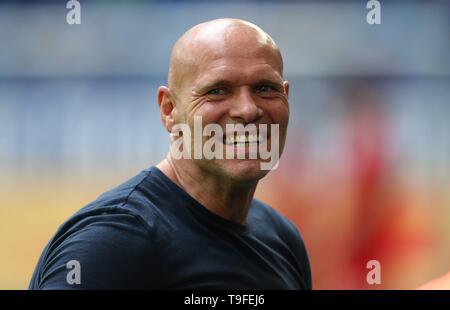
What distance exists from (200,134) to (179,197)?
150 mm

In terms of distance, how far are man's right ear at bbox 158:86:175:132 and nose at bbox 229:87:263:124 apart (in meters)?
0.20

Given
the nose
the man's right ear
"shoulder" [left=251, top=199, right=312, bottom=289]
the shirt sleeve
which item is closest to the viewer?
the shirt sleeve

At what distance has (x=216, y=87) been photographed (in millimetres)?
1249

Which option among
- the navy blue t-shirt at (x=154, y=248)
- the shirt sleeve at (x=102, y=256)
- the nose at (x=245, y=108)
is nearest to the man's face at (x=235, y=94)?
the nose at (x=245, y=108)

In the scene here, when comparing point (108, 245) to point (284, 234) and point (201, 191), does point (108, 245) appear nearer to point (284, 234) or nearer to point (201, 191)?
point (201, 191)

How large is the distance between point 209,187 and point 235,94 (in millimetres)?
229

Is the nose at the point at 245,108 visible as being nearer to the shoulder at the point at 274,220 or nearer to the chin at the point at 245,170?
the chin at the point at 245,170

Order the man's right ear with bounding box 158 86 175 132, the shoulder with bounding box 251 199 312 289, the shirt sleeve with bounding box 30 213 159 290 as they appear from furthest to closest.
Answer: the shoulder with bounding box 251 199 312 289 < the man's right ear with bounding box 158 86 175 132 < the shirt sleeve with bounding box 30 213 159 290

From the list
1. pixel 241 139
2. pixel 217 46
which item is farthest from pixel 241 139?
pixel 217 46

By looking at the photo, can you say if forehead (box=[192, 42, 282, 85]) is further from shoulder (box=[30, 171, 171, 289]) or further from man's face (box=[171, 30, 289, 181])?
shoulder (box=[30, 171, 171, 289])

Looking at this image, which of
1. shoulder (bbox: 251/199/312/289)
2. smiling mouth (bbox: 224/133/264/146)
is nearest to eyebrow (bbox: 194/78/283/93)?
smiling mouth (bbox: 224/133/264/146)

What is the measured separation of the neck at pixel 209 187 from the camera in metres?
1.32

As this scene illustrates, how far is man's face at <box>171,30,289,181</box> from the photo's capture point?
124 centimetres

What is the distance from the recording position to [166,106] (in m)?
1.39
